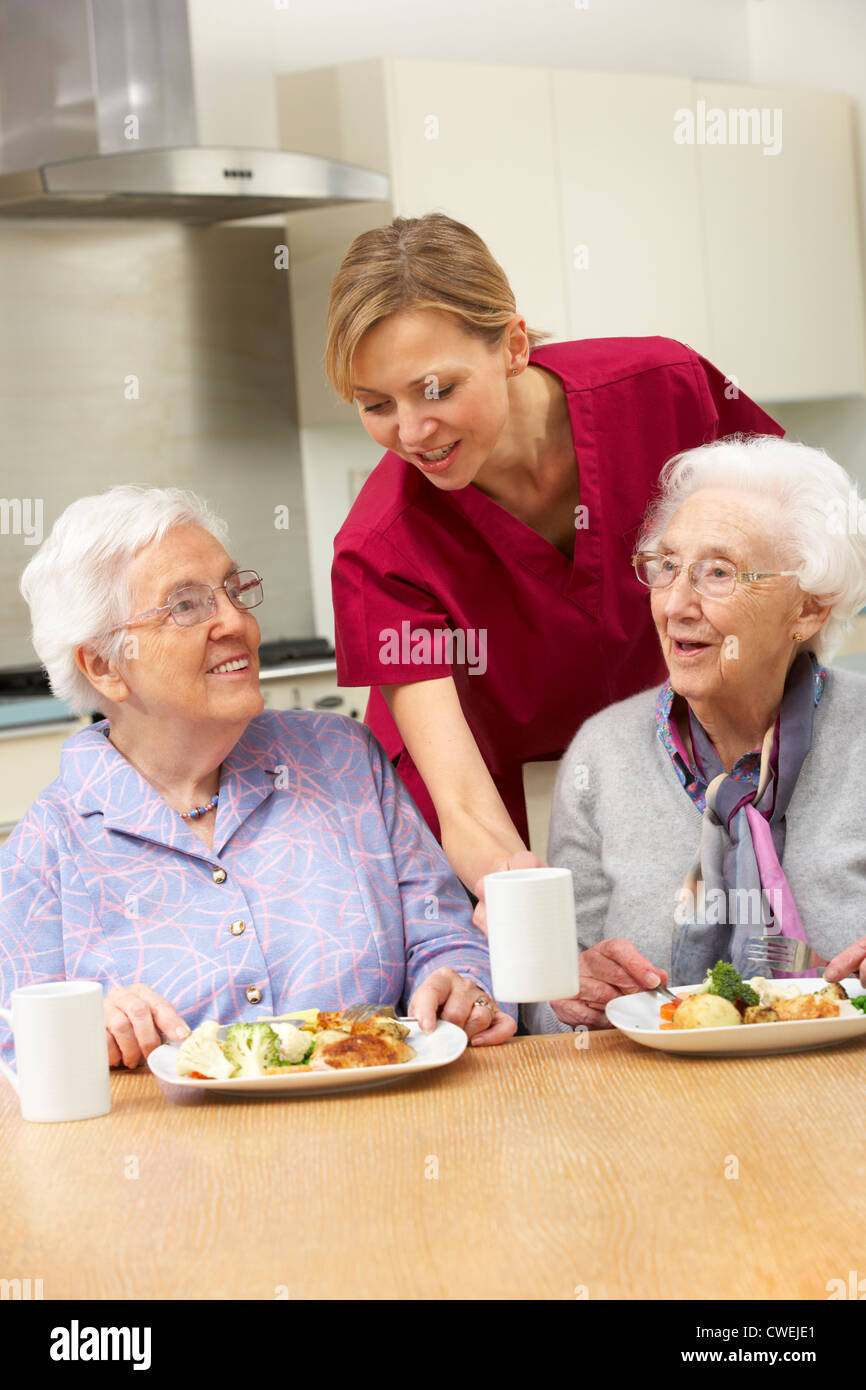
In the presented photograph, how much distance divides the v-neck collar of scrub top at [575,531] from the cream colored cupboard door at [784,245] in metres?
2.69

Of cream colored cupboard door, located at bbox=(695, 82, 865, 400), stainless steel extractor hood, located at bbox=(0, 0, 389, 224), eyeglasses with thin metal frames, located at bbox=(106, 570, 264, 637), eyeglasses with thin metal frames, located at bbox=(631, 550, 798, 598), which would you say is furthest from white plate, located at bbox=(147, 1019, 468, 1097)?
cream colored cupboard door, located at bbox=(695, 82, 865, 400)

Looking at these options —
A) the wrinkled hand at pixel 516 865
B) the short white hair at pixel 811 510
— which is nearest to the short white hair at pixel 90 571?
the wrinkled hand at pixel 516 865

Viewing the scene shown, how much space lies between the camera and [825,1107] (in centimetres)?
118

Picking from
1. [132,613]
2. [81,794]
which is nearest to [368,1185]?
[81,794]

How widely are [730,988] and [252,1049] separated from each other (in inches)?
17.0

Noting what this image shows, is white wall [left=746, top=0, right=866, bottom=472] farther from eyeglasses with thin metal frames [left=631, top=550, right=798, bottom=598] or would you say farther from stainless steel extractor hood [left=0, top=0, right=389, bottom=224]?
eyeglasses with thin metal frames [left=631, top=550, right=798, bottom=598]

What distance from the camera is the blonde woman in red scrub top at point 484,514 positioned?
66.4 inches

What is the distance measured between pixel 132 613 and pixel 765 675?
28.9 inches

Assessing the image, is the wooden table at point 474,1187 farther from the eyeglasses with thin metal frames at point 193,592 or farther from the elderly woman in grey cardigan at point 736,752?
the eyeglasses with thin metal frames at point 193,592

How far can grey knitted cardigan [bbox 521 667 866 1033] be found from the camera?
5.49 feet

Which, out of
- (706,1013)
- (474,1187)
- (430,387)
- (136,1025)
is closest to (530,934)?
(706,1013)

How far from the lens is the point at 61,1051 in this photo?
1.28 m

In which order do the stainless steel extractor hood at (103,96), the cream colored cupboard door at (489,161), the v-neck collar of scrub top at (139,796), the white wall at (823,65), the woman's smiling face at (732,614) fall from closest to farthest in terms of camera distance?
the v-neck collar of scrub top at (139,796)
the woman's smiling face at (732,614)
the stainless steel extractor hood at (103,96)
the cream colored cupboard door at (489,161)
the white wall at (823,65)
